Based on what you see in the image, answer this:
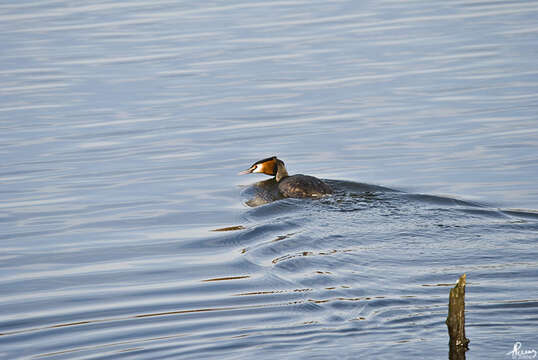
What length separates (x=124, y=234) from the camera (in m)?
11.0


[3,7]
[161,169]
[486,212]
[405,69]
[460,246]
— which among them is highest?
[3,7]

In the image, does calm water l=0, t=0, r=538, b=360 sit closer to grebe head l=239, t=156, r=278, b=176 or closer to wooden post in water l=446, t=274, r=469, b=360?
wooden post in water l=446, t=274, r=469, b=360

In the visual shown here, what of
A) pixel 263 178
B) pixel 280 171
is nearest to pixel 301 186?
pixel 280 171

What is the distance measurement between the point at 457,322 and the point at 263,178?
291 inches

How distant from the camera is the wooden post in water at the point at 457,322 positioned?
6.07 m

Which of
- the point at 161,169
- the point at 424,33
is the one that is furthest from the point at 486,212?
the point at 424,33

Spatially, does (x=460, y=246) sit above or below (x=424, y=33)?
below

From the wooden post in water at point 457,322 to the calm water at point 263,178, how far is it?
104mm

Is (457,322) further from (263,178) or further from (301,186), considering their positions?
(263,178)

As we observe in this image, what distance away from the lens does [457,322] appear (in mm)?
6422

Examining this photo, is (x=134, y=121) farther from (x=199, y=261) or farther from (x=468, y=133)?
(x=199, y=261)

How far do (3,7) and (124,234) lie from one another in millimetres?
21234

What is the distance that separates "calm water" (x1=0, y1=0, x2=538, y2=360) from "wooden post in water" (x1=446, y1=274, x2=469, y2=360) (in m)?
0.10

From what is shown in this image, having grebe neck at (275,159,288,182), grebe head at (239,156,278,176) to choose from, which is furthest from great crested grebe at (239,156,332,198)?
grebe head at (239,156,278,176)
